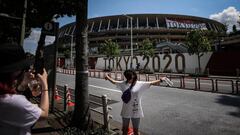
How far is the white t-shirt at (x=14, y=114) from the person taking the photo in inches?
68.7

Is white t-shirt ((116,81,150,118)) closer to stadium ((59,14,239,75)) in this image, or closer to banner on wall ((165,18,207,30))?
stadium ((59,14,239,75))

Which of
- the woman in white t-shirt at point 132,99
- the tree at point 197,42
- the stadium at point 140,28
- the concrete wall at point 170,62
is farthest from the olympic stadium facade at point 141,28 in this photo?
the woman in white t-shirt at point 132,99

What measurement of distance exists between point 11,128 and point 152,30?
9406cm

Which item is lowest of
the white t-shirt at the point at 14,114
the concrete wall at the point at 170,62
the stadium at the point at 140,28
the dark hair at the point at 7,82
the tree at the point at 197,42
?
the white t-shirt at the point at 14,114

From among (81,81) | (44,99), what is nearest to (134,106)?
(81,81)

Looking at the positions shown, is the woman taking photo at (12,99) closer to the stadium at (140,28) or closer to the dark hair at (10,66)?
the dark hair at (10,66)

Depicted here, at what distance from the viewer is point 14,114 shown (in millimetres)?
1755

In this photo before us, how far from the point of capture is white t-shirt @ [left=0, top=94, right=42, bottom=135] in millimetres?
1745

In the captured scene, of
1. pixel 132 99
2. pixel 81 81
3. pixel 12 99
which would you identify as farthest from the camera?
pixel 81 81

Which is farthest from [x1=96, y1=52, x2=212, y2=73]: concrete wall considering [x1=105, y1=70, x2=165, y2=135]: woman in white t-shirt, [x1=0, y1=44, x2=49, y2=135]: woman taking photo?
[x1=0, y1=44, x2=49, y2=135]: woman taking photo

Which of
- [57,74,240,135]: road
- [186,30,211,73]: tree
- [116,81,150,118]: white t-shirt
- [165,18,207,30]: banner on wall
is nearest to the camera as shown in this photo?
[116,81,150,118]: white t-shirt

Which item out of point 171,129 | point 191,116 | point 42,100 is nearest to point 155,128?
point 171,129

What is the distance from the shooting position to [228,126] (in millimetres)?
7520

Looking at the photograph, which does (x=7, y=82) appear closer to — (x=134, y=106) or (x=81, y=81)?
(x=134, y=106)
